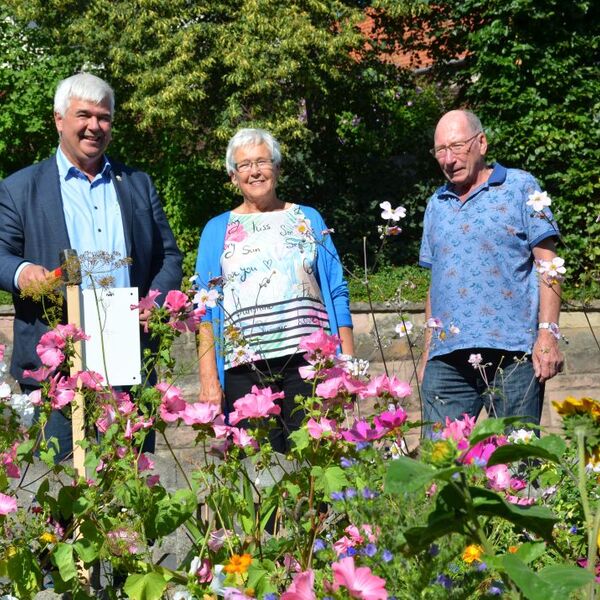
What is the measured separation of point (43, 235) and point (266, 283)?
754 mm

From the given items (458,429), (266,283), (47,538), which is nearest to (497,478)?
(458,429)

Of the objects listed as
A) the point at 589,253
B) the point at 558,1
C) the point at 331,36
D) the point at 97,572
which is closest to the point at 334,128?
the point at 331,36

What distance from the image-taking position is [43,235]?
3869 millimetres

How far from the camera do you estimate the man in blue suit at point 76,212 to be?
385cm

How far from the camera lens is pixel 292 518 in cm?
224

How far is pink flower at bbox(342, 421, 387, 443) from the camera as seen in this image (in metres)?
2.10

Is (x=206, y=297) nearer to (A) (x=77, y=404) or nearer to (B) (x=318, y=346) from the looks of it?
(A) (x=77, y=404)

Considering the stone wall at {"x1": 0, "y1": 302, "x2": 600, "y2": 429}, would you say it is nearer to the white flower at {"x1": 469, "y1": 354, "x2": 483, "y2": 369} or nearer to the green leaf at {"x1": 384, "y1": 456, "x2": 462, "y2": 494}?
the white flower at {"x1": 469, "y1": 354, "x2": 483, "y2": 369}

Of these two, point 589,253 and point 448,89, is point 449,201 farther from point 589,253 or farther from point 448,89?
point 448,89

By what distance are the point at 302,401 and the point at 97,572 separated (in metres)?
0.64

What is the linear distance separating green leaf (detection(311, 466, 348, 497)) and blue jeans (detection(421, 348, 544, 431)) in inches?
67.6

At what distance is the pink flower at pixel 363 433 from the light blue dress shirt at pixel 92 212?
184cm

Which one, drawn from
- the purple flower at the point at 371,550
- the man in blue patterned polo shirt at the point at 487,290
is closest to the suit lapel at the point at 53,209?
the man in blue patterned polo shirt at the point at 487,290

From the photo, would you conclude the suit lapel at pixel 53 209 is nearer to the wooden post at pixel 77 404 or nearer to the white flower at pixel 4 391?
the wooden post at pixel 77 404
